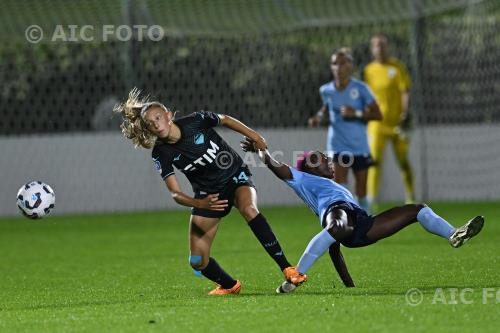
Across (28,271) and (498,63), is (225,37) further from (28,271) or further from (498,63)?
(28,271)

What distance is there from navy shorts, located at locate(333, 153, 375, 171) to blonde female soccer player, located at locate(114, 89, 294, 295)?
5.10 m

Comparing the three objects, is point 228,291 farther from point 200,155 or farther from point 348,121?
point 348,121

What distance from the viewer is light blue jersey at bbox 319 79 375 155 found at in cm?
1383

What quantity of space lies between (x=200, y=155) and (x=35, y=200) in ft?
5.65

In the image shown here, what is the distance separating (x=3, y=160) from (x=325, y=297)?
1224 centimetres

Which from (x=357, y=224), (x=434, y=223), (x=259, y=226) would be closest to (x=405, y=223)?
(x=434, y=223)

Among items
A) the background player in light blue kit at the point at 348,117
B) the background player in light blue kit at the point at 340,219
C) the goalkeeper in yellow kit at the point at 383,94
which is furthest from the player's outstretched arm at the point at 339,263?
the goalkeeper in yellow kit at the point at 383,94

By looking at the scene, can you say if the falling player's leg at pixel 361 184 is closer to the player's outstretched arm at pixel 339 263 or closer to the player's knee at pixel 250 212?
the player's outstretched arm at pixel 339 263

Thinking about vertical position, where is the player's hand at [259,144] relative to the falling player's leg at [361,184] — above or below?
above

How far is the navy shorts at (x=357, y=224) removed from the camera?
8469 millimetres

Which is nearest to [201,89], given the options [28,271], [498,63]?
[498,63]

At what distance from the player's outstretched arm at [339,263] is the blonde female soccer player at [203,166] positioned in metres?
0.37

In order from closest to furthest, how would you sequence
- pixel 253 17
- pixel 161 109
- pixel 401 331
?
pixel 401 331, pixel 161 109, pixel 253 17

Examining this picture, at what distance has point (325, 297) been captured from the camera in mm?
8047
